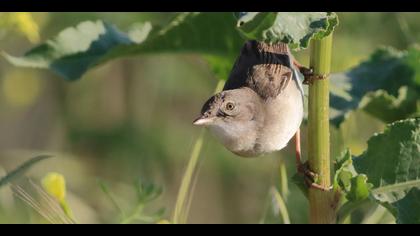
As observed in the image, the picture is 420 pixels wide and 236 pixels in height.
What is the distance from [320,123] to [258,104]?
0.82 metres

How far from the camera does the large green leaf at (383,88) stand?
8.86 ft

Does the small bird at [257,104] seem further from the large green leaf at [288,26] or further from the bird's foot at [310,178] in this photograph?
the large green leaf at [288,26]

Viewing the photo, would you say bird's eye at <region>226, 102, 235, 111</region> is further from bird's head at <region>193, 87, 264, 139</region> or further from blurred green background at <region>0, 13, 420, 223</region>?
blurred green background at <region>0, 13, 420, 223</region>

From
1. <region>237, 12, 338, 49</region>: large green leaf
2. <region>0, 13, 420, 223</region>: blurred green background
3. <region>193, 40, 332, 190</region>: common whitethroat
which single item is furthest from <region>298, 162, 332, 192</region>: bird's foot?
<region>0, 13, 420, 223</region>: blurred green background

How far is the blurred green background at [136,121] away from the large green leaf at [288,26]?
255 centimetres

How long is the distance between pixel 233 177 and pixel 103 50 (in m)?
2.34

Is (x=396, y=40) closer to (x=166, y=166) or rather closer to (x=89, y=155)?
(x=166, y=166)

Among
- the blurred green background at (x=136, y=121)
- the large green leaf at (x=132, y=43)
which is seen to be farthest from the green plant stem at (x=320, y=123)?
the blurred green background at (x=136, y=121)

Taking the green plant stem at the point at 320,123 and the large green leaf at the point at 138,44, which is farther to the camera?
the large green leaf at the point at 138,44

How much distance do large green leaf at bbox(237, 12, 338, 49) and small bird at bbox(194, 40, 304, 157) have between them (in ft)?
2.35

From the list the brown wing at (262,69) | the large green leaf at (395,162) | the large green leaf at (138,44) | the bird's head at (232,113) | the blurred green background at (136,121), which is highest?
the large green leaf at (138,44)

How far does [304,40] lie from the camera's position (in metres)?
1.84

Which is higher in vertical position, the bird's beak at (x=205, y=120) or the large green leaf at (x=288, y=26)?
the large green leaf at (x=288, y=26)

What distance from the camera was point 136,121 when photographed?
4863mm
